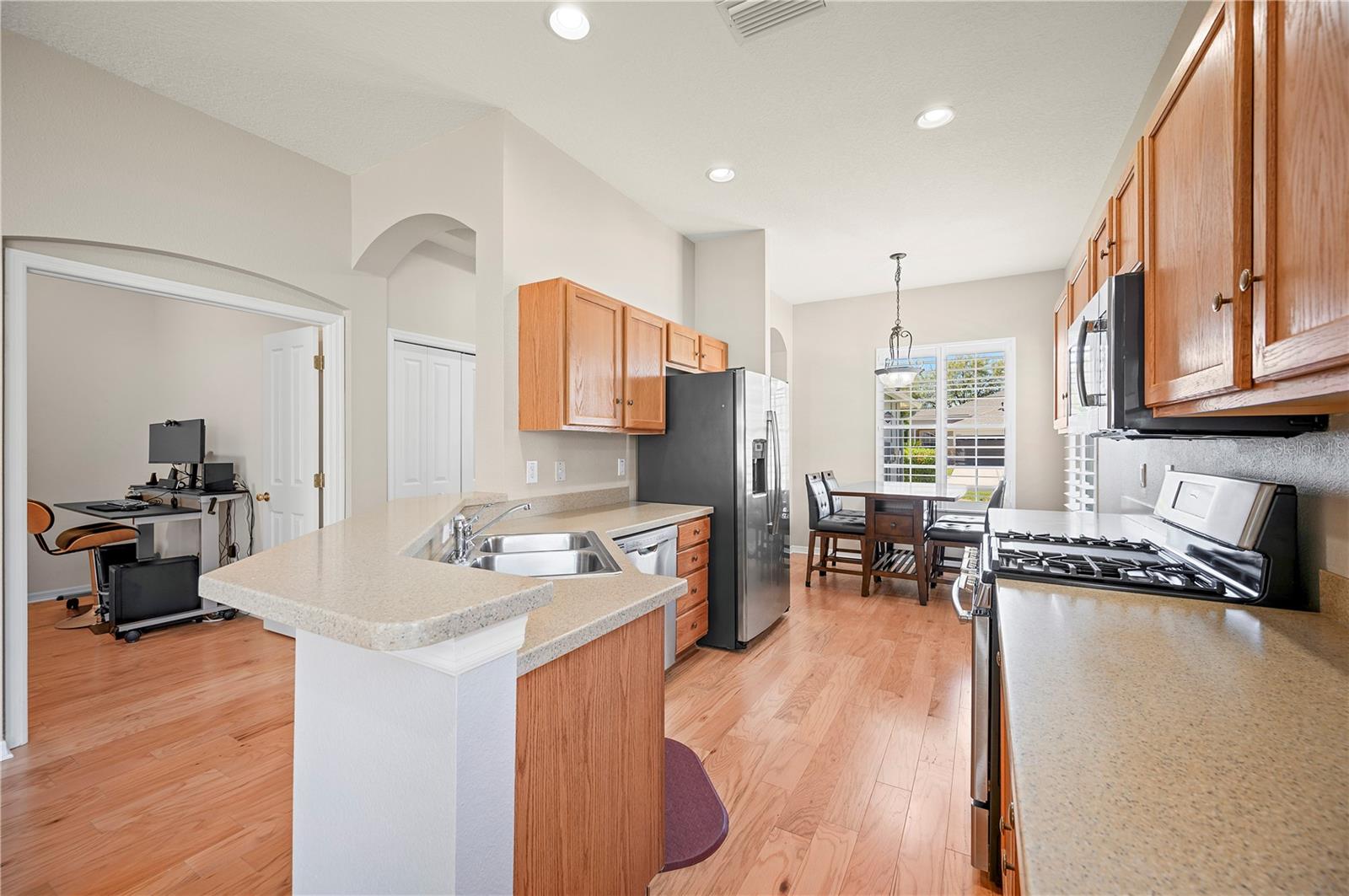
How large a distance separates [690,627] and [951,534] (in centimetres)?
238

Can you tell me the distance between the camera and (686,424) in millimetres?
3623

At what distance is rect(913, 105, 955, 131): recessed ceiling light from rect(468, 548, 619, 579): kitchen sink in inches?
103

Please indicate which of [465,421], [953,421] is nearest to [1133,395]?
[465,421]

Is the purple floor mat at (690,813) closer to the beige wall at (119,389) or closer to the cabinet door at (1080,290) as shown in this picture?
the cabinet door at (1080,290)

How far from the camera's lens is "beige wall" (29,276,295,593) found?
4.71 metres

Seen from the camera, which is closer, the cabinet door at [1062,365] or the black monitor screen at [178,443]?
the cabinet door at [1062,365]

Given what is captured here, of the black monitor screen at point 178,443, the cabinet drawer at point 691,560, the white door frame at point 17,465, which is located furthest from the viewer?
the black monitor screen at point 178,443

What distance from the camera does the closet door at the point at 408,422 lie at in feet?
13.2

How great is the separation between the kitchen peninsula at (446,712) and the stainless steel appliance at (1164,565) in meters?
0.93

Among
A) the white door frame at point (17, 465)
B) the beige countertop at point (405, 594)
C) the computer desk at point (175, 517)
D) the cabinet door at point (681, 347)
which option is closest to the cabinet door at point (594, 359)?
the cabinet door at point (681, 347)

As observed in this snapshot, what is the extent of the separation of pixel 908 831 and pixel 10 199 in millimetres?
4087

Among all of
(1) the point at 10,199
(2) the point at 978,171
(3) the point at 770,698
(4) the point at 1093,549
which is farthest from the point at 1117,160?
(1) the point at 10,199

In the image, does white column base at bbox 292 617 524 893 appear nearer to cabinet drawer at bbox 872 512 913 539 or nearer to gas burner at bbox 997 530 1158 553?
gas burner at bbox 997 530 1158 553

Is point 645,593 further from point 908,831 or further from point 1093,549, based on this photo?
point 1093,549
